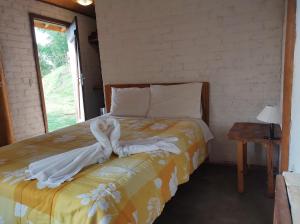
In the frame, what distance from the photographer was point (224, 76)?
264cm

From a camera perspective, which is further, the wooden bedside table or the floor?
the wooden bedside table

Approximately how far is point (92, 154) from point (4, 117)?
205 centimetres

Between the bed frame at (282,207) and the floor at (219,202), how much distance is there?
1.08 metres

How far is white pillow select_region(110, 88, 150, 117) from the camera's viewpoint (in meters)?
2.89

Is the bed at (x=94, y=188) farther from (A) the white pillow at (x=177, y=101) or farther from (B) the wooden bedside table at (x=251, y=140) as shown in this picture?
(A) the white pillow at (x=177, y=101)

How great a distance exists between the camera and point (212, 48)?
2.64m

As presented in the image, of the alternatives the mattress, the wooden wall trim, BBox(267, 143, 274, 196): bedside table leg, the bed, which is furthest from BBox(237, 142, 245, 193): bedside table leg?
the wooden wall trim

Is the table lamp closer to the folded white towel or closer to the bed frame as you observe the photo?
the folded white towel

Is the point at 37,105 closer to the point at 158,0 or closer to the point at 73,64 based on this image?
the point at 73,64

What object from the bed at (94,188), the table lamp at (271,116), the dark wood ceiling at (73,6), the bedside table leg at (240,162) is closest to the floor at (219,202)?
the bedside table leg at (240,162)

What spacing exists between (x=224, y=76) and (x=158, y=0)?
1.18 metres

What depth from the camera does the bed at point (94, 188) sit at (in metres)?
1.10

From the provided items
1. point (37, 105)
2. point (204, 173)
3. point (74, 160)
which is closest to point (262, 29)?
point (204, 173)

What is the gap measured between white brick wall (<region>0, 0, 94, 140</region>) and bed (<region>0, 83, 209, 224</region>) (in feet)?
4.88
